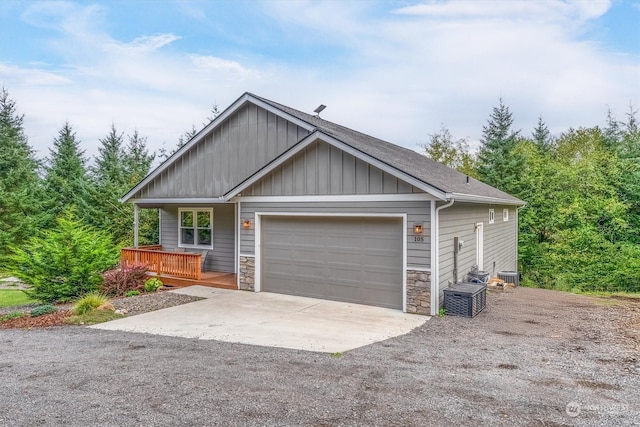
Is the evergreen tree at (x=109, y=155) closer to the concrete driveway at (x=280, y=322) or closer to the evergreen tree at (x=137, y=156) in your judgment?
the evergreen tree at (x=137, y=156)

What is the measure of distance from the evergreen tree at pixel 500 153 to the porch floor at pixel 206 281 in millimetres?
16596

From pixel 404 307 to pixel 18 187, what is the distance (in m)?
21.5

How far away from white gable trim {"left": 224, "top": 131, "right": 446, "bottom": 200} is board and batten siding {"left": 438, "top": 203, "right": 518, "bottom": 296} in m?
0.92

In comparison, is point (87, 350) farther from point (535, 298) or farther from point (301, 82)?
point (301, 82)


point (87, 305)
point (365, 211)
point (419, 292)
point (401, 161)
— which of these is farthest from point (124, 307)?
point (401, 161)

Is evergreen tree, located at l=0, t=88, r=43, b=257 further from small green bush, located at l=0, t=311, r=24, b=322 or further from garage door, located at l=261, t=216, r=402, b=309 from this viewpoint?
garage door, located at l=261, t=216, r=402, b=309

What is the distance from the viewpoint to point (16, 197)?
1898 cm

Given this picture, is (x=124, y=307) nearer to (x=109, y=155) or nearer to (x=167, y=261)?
(x=167, y=261)

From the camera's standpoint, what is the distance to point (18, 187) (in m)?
20.6

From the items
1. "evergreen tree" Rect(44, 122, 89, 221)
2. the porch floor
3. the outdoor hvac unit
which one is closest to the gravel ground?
the porch floor

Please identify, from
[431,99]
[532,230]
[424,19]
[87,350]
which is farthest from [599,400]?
Result: [431,99]

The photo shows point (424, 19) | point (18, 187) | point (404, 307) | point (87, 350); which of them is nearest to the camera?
point (87, 350)

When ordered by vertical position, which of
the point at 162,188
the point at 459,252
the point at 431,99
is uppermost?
the point at 431,99

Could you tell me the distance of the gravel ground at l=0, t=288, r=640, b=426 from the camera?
145 inches
